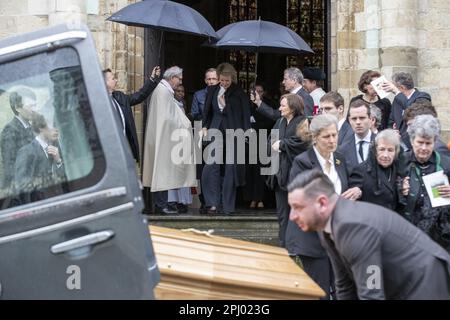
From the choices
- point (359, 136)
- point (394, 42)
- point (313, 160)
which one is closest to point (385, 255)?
point (313, 160)

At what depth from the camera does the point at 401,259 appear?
5.37 metres

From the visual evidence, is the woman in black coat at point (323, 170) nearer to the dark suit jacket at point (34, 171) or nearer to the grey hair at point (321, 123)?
the grey hair at point (321, 123)

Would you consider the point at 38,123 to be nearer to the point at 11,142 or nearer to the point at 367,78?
the point at 11,142

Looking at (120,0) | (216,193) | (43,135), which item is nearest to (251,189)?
(216,193)

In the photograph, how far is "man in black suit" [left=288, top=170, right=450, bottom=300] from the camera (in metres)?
5.23

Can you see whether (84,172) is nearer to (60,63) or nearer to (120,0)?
(60,63)

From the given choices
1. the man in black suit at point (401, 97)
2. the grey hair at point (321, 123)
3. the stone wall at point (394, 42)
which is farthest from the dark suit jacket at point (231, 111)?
the grey hair at point (321, 123)

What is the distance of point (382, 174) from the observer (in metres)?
8.21

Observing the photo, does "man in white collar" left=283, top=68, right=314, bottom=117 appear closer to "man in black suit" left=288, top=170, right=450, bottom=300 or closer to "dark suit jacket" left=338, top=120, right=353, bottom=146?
"dark suit jacket" left=338, top=120, right=353, bottom=146

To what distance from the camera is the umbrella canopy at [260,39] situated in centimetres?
1202

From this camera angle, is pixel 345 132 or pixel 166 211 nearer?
pixel 345 132

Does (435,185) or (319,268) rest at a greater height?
(435,185)

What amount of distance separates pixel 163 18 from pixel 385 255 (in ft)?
22.4
